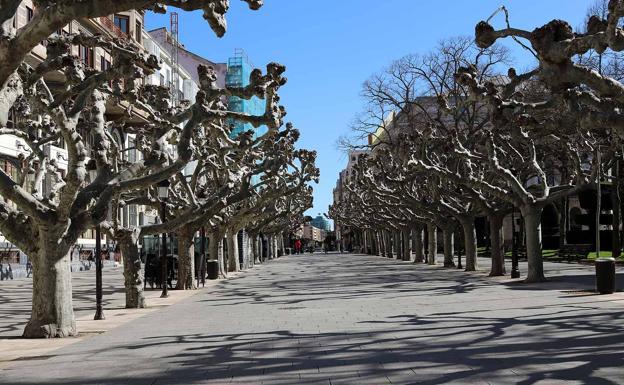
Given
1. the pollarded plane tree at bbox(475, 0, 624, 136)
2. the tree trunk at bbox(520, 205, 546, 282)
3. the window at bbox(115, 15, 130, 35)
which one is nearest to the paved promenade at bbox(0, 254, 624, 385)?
the pollarded plane tree at bbox(475, 0, 624, 136)

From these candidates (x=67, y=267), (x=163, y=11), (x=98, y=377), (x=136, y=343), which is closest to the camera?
(x=98, y=377)

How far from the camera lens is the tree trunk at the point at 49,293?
12.6 m

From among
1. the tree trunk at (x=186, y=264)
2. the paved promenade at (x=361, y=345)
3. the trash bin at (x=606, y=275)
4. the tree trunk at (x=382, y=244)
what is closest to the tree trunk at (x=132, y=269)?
the paved promenade at (x=361, y=345)

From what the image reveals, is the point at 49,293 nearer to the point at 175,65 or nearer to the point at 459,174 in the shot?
the point at 459,174

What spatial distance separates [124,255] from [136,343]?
6.79 meters

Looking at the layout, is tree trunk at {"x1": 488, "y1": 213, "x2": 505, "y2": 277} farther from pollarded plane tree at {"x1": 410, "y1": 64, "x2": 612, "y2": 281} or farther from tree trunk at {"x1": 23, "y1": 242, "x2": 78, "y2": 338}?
tree trunk at {"x1": 23, "y1": 242, "x2": 78, "y2": 338}

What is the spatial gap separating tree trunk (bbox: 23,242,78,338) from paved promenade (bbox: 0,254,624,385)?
0.75m

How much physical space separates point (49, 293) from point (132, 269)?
5.76 metres

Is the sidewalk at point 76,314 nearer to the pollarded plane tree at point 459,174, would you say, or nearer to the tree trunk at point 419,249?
the pollarded plane tree at point 459,174

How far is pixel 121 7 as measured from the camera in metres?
7.65

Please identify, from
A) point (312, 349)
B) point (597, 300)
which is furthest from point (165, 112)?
point (597, 300)

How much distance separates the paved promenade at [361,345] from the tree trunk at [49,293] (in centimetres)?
75

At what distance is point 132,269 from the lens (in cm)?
1834

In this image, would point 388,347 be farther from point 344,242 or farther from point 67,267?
point 344,242
